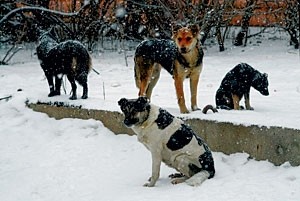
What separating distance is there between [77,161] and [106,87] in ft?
13.5

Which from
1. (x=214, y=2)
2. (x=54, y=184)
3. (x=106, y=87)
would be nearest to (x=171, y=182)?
(x=54, y=184)

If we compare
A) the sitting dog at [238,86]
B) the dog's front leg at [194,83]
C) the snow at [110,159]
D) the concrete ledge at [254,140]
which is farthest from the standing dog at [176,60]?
the concrete ledge at [254,140]

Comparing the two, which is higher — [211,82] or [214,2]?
[214,2]

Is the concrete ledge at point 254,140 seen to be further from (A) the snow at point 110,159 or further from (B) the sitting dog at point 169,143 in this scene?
(B) the sitting dog at point 169,143

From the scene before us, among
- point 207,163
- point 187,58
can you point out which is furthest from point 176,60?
point 207,163

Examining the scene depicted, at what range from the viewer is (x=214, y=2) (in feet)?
48.3

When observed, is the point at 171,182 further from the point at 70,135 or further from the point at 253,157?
the point at 70,135

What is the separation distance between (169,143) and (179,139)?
0.37ft

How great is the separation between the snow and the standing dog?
418mm

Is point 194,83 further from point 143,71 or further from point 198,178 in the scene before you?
point 198,178

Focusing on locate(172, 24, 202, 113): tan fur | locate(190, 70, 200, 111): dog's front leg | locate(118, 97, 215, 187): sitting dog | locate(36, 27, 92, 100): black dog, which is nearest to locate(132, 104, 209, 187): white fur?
locate(118, 97, 215, 187): sitting dog

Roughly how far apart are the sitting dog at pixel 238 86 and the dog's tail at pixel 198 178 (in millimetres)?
2109

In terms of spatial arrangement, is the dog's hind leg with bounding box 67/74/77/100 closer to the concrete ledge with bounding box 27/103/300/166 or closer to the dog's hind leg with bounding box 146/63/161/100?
the dog's hind leg with bounding box 146/63/161/100

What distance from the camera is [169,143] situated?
18.3ft
